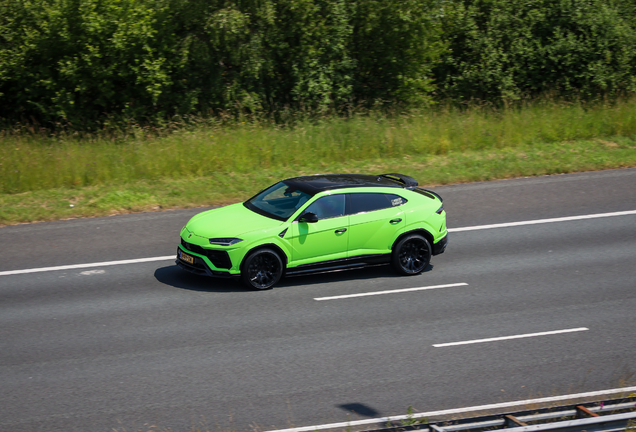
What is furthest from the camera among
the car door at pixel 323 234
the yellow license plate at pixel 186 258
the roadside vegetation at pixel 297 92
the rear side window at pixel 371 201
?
the roadside vegetation at pixel 297 92

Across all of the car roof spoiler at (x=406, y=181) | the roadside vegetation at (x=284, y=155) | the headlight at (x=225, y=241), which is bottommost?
the headlight at (x=225, y=241)

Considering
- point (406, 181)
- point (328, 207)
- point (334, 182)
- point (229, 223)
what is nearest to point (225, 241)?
point (229, 223)

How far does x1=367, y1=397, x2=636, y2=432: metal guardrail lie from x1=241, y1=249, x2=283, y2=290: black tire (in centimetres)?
472

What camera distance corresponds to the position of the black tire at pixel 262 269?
33.8ft

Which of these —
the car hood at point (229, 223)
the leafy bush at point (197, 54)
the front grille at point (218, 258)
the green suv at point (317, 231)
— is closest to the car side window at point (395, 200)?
the green suv at point (317, 231)

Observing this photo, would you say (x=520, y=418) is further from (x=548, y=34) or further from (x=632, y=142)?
(x=548, y=34)

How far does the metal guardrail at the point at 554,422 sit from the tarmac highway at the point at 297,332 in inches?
51.9

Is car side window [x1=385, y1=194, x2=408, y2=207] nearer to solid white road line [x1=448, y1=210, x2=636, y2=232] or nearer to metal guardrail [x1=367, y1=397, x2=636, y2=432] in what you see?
solid white road line [x1=448, y1=210, x2=636, y2=232]

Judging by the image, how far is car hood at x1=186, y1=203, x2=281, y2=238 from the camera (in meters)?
10.4

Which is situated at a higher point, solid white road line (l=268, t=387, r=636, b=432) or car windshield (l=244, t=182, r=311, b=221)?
car windshield (l=244, t=182, r=311, b=221)

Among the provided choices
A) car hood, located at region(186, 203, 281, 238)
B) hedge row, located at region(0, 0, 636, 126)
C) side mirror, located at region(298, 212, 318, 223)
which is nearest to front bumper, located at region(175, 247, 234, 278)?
car hood, located at region(186, 203, 281, 238)

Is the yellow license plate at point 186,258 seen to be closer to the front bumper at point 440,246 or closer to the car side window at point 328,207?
the car side window at point 328,207

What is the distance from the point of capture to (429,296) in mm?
10391

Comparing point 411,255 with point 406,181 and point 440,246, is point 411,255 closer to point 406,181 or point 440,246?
point 440,246
